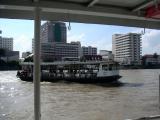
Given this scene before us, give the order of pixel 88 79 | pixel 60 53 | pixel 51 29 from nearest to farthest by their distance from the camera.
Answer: pixel 51 29, pixel 88 79, pixel 60 53

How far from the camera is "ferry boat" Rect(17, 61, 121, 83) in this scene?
111 feet

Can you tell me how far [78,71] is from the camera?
37.3m

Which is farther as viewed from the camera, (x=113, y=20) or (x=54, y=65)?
(x=54, y=65)

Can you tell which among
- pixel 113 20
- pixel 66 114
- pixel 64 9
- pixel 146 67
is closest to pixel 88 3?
pixel 64 9

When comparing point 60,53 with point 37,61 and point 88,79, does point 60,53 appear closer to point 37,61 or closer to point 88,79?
point 88,79

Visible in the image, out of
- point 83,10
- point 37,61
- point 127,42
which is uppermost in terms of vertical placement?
point 127,42

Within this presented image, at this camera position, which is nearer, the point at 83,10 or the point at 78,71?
the point at 83,10

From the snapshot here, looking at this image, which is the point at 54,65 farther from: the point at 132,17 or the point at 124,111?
the point at 132,17

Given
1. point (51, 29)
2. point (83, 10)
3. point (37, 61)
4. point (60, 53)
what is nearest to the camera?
point (37, 61)

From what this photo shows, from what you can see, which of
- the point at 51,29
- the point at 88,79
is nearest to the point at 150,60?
the point at 88,79

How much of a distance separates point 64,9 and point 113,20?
1108 millimetres

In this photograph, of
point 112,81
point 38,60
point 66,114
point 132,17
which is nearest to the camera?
point 38,60

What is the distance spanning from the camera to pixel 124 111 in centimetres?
1457

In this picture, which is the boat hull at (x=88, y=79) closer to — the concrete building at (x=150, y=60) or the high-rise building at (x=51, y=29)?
the high-rise building at (x=51, y=29)
